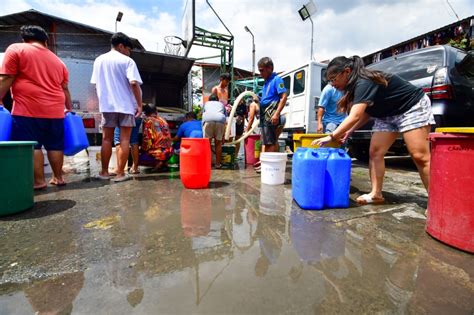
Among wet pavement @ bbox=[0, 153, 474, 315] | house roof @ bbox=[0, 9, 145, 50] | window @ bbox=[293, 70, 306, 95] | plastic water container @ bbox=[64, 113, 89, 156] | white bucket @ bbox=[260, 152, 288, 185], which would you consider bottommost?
wet pavement @ bbox=[0, 153, 474, 315]

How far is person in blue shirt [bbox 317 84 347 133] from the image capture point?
161 inches

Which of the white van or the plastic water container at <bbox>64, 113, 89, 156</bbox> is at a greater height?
the white van

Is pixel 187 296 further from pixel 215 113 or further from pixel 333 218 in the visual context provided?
pixel 215 113

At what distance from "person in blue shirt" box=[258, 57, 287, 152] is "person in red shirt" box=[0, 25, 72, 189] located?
2.76m

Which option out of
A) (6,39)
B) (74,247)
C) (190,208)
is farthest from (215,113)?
(6,39)

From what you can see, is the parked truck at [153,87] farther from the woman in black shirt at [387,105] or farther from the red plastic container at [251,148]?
the woman in black shirt at [387,105]

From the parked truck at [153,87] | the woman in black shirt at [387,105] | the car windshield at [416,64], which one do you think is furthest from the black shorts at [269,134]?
the car windshield at [416,64]

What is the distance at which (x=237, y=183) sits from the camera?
368 centimetres

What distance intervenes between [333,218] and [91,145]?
15.6ft

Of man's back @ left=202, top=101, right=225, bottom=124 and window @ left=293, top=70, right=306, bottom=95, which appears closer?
man's back @ left=202, top=101, right=225, bottom=124

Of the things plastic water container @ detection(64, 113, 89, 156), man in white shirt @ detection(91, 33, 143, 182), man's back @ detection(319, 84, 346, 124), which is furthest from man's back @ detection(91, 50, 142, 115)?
man's back @ detection(319, 84, 346, 124)

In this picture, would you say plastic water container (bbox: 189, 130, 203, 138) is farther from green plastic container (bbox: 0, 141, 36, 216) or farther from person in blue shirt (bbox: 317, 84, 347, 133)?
green plastic container (bbox: 0, 141, 36, 216)

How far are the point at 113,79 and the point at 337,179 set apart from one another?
10.2 ft

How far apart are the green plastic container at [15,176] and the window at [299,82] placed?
6138 millimetres
